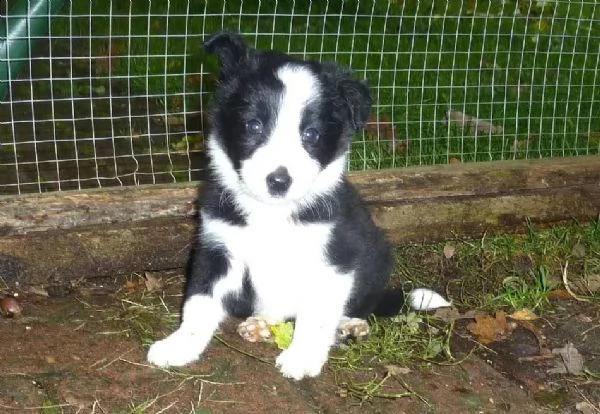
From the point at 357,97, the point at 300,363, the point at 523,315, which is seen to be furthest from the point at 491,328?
the point at 357,97

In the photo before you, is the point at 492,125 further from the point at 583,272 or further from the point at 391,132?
the point at 583,272

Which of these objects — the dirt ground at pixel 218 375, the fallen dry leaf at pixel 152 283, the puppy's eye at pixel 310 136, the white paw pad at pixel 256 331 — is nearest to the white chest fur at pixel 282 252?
the white paw pad at pixel 256 331

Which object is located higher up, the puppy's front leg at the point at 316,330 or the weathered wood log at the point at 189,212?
the weathered wood log at the point at 189,212

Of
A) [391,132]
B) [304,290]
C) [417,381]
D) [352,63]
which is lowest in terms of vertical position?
[417,381]

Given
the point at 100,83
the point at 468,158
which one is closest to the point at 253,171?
the point at 468,158

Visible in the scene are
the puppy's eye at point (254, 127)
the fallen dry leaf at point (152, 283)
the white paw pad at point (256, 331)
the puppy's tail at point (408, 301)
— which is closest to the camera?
the puppy's eye at point (254, 127)

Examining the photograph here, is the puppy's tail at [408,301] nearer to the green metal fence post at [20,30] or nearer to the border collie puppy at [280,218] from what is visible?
the border collie puppy at [280,218]

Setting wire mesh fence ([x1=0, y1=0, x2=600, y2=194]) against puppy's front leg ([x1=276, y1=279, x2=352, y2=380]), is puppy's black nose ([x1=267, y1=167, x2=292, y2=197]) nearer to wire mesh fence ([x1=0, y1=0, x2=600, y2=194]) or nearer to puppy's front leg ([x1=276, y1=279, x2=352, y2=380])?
puppy's front leg ([x1=276, y1=279, x2=352, y2=380])
